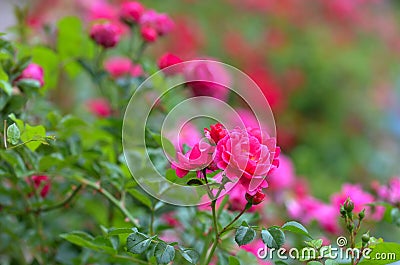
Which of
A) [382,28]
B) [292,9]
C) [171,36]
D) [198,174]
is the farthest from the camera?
[382,28]

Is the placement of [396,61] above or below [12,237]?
above

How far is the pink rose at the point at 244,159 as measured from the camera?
61 centimetres

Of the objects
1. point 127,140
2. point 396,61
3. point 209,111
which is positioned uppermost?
point 396,61

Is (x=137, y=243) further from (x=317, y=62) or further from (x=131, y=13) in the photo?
Answer: (x=317, y=62)

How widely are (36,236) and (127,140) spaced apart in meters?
0.20

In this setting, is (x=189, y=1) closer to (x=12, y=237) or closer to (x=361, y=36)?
(x=361, y=36)

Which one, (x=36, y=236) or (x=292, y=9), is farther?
(x=292, y=9)

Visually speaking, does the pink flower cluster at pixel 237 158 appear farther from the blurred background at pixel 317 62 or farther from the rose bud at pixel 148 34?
the blurred background at pixel 317 62

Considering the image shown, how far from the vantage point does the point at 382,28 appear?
292 centimetres

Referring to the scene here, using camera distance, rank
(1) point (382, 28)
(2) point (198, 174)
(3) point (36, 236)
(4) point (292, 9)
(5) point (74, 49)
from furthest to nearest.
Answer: (1) point (382, 28)
(4) point (292, 9)
(5) point (74, 49)
(3) point (36, 236)
(2) point (198, 174)

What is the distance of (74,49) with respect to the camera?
1083mm

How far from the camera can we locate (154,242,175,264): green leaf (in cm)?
61

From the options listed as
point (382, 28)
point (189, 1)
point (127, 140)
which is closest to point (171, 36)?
point (189, 1)

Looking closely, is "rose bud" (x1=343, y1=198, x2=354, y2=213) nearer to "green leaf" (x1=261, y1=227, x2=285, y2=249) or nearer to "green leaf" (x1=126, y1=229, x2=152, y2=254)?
"green leaf" (x1=261, y1=227, x2=285, y2=249)
